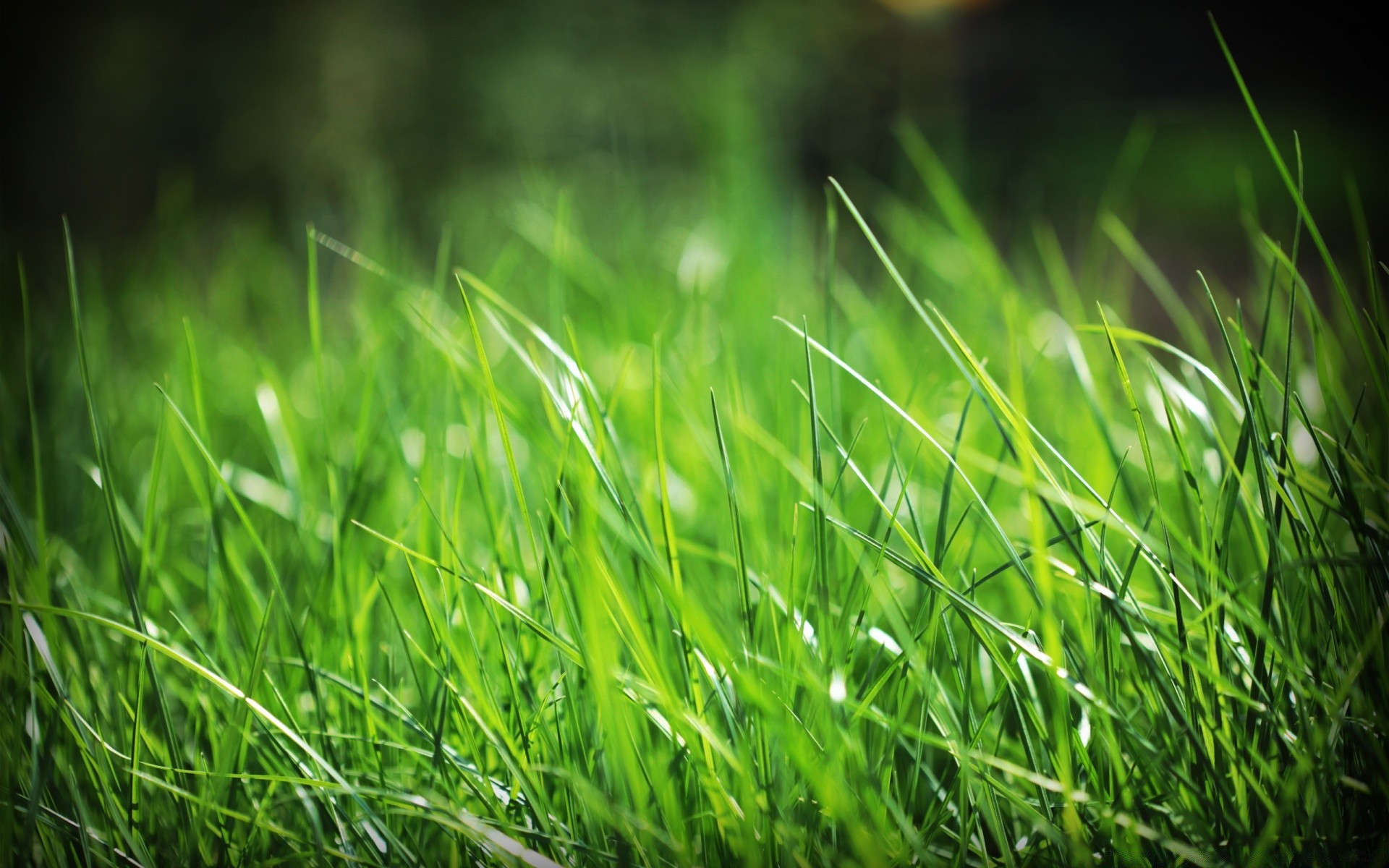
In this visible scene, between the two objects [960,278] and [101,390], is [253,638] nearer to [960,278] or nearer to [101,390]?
[101,390]

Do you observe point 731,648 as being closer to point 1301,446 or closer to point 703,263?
point 1301,446

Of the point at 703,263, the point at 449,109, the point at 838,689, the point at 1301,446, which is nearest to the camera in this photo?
the point at 838,689

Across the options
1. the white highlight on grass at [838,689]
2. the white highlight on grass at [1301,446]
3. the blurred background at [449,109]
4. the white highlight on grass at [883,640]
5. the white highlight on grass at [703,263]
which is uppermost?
the blurred background at [449,109]

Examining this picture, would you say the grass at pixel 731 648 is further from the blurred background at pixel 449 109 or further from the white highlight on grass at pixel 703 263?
the blurred background at pixel 449 109

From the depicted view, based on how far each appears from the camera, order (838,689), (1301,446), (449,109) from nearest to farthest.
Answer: (838,689), (1301,446), (449,109)

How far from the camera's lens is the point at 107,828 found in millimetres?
318

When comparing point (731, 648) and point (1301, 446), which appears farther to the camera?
point (1301, 446)

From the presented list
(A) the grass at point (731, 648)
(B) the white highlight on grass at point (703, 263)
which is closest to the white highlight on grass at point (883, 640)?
(A) the grass at point (731, 648)

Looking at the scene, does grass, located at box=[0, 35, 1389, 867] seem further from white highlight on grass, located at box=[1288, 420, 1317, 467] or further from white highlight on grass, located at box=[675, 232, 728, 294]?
white highlight on grass, located at box=[675, 232, 728, 294]

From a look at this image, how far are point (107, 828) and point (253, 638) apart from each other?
99 millimetres

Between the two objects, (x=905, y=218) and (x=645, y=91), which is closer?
(x=905, y=218)

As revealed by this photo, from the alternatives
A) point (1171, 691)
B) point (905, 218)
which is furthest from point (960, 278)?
point (1171, 691)

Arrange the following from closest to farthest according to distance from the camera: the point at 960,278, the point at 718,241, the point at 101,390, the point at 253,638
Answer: the point at 253,638 < the point at 101,390 < the point at 960,278 < the point at 718,241

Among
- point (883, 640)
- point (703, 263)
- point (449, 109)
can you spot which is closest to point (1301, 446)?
point (883, 640)
